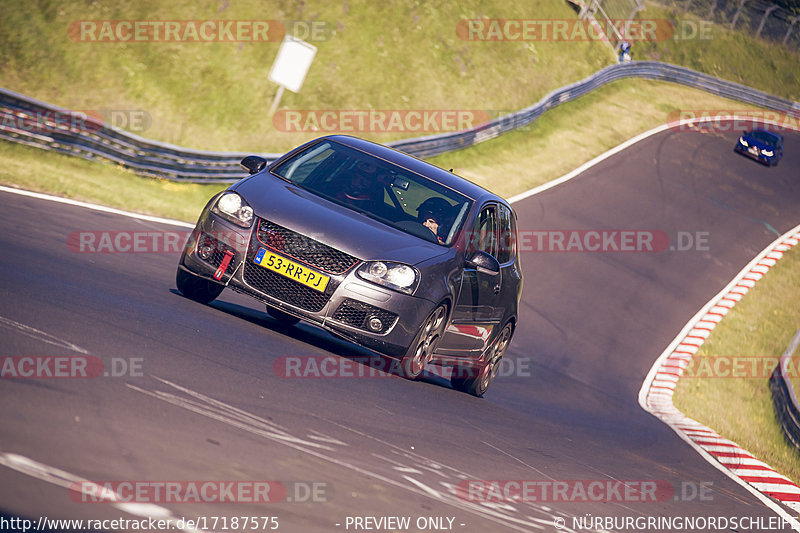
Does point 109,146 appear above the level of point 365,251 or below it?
below

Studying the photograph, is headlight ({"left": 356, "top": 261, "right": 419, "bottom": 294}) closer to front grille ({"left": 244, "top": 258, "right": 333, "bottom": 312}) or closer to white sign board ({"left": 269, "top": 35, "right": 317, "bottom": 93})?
front grille ({"left": 244, "top": 258, "right": 333, "bottom": 312})

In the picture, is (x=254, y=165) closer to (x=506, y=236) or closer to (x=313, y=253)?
(x=313, y=253)

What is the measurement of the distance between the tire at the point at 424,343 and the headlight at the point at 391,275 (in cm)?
36

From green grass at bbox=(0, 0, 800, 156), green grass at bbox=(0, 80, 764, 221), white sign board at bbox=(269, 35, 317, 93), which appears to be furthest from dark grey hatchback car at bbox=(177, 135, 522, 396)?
green grass at bbox=(0, 0, 800, 156)

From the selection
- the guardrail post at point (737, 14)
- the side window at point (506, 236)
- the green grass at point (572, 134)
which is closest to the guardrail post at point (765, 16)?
the guardrail post at point (737, 14)

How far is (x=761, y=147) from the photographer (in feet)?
117

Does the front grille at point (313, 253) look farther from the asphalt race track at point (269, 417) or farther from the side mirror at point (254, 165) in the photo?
the side mirror at point (254, 165)

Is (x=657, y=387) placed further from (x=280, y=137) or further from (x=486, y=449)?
(x=280, y=137)

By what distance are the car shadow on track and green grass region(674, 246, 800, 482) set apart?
20.4 feet

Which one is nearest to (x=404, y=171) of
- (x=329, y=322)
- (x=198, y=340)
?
(x=329, y=322)

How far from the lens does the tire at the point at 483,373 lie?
388 inches

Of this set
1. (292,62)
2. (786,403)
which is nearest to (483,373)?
(786,403)

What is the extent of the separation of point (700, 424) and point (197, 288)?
8359mm

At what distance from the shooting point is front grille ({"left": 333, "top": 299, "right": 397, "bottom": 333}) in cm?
756
